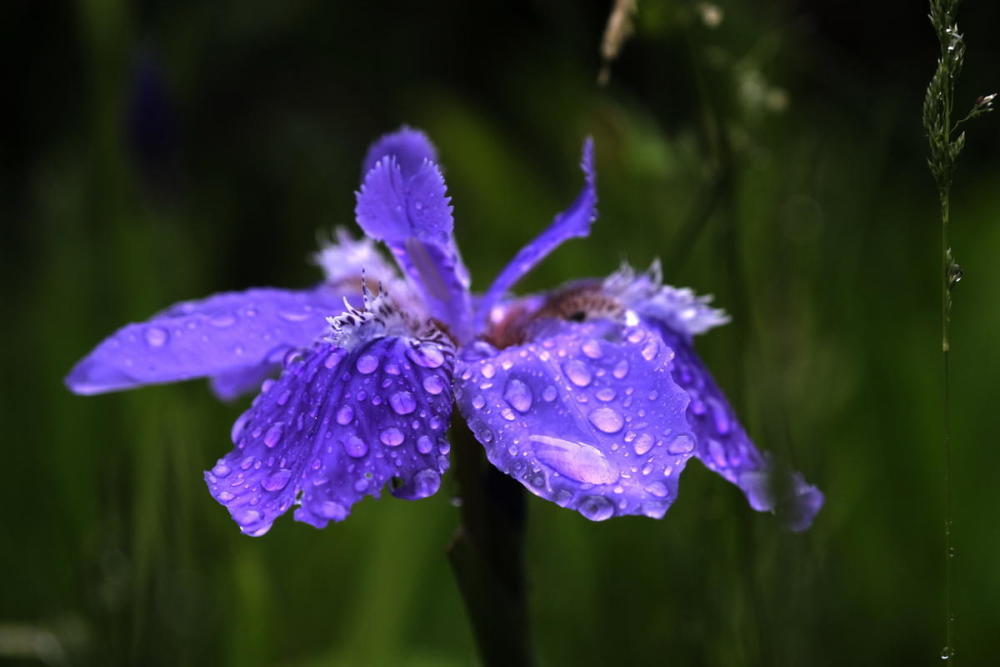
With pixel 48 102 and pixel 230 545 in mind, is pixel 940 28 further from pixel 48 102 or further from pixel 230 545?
pixel 48 102

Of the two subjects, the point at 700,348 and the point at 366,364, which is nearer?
the point at 366,364

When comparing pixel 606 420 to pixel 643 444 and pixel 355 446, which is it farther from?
pixel 355 446

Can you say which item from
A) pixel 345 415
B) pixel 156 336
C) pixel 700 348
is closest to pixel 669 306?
pixel 345 415

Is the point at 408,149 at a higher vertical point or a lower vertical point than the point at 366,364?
higher

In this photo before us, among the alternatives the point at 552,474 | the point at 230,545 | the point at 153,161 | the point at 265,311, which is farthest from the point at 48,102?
the point at 552,474

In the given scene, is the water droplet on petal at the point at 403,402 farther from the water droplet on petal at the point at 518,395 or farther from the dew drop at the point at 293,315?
the dew drop at the point at 293,315

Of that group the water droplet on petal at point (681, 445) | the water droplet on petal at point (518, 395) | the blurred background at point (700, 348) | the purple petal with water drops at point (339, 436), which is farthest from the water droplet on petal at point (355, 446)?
the blurred background at point (700, 348)
